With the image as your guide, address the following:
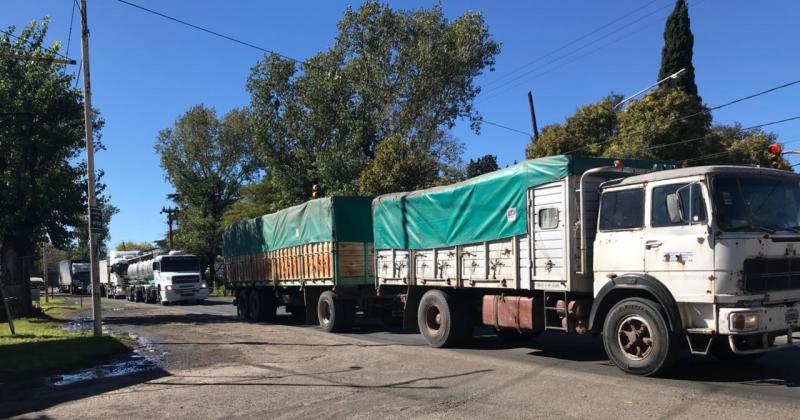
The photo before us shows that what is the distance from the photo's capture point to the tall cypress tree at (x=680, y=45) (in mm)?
32875

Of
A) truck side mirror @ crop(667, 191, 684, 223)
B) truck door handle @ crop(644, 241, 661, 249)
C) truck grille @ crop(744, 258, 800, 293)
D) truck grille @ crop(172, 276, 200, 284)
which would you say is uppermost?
truck side mirror @ crop(667, 191, 684, 223)

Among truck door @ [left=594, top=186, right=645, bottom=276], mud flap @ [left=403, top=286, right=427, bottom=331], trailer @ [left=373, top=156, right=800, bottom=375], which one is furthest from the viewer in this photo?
mud flap @ [left=403, top=286, right=427, bottom=331]

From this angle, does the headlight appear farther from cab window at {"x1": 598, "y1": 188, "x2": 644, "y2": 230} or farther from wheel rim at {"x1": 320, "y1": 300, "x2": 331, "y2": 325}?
wheel rim at {"x1": 320, "y1": 300, "x2": 331, "y2": 325}

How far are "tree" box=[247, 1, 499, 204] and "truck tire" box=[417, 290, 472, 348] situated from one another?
17475mm

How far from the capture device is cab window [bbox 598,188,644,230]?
8312 millimetres

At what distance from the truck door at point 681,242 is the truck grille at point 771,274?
1.55ft

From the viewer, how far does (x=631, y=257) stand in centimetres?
821

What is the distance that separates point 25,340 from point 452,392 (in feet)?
38.9

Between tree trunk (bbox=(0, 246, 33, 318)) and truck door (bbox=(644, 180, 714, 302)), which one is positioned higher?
truck door (bbox=(644, 180, 714, 302))

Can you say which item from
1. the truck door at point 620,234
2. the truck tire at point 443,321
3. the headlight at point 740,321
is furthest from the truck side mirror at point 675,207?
the truck tire at point 443,321

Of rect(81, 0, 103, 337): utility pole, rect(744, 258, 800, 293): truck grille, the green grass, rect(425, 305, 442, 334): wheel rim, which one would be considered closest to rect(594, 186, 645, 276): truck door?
rect(744, 258, 800, 293): truck grille

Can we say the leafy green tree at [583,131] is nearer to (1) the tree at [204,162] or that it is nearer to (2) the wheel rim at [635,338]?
(2) the wheel rim at [635,338]

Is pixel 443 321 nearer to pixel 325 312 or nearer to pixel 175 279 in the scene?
pixel 325 312

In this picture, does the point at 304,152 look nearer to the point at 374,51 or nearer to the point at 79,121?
the point at 374,51
